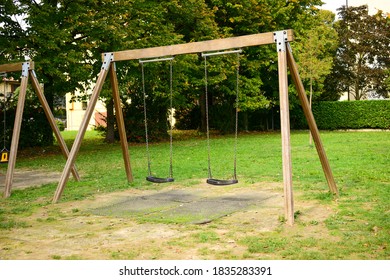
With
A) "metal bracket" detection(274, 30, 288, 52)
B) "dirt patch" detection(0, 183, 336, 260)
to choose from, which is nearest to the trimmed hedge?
"dirt patch" detection(0, 183, 336, 260)

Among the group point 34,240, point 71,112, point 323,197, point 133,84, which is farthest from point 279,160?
point 71,112

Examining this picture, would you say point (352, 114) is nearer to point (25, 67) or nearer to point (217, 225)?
point (25, 67)

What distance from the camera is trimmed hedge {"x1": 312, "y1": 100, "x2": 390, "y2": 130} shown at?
98.8 ft

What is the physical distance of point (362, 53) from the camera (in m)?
38.6

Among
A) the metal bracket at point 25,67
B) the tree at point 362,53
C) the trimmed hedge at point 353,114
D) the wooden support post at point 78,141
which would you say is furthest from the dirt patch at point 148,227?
the tree at point 362,53

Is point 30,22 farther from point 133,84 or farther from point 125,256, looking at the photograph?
point 125,256

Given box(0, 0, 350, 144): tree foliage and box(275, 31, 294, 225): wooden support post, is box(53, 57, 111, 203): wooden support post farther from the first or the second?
box(0, 0, 350, 144): tree foliage

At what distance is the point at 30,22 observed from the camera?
17.3 m

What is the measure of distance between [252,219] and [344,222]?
1136 millimetres

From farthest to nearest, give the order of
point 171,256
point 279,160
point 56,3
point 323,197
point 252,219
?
point 56,3, point 279,160, point 323,197, point 252,219, point 171,256

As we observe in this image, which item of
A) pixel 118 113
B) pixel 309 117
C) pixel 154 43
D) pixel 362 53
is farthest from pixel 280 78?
pixel 362 53

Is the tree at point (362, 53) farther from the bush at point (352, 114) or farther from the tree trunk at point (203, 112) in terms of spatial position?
the tree trunk at point (203, 112)

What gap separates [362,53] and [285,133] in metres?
34.3

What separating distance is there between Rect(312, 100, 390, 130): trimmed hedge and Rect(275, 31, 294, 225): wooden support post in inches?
979
